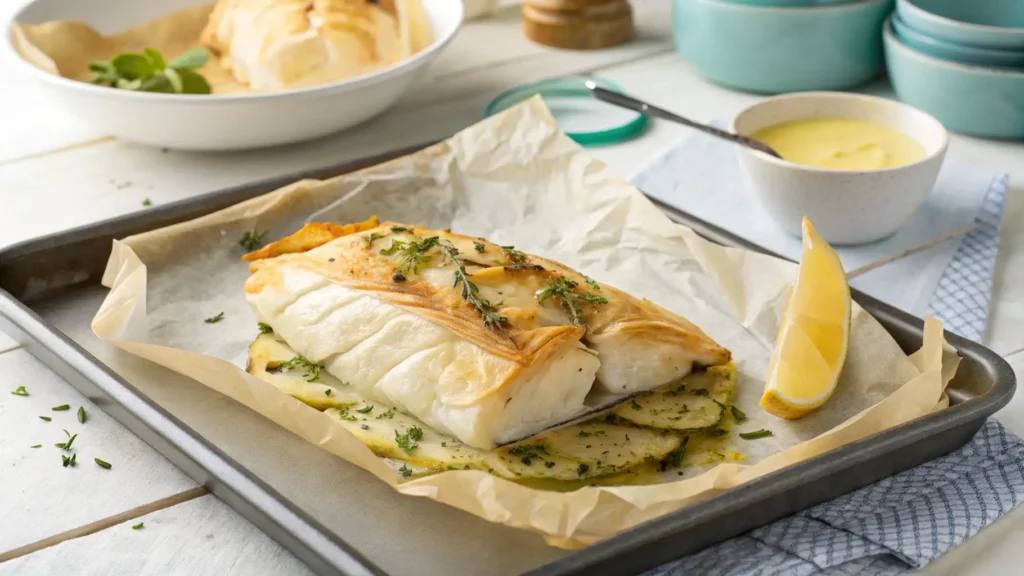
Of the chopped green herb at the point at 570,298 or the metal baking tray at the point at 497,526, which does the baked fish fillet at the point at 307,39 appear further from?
the chopped green herb at the point at 570,298

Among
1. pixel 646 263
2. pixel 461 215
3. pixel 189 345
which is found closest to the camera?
pixel 189 345

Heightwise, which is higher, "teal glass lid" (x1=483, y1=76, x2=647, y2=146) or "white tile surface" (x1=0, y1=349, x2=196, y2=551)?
"white tile surface" (x1=0, y1=349, x2=196, y2=551)

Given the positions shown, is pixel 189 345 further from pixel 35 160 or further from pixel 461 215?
pixel 35 160

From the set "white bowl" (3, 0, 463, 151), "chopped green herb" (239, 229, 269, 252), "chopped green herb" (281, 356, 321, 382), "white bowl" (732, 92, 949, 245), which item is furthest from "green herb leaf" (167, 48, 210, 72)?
"white bowl" (732, 92, 949, 245)

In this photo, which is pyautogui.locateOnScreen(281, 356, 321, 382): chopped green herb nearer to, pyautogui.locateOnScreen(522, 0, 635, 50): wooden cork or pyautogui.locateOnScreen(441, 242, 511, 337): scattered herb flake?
pyautogui.locateOnScreen(441, 242, 511, 337): scattered herb flake

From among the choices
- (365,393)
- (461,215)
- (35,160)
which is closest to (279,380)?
(365,393)

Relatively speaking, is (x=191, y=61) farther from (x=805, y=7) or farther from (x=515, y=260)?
(x=805, y=7)
